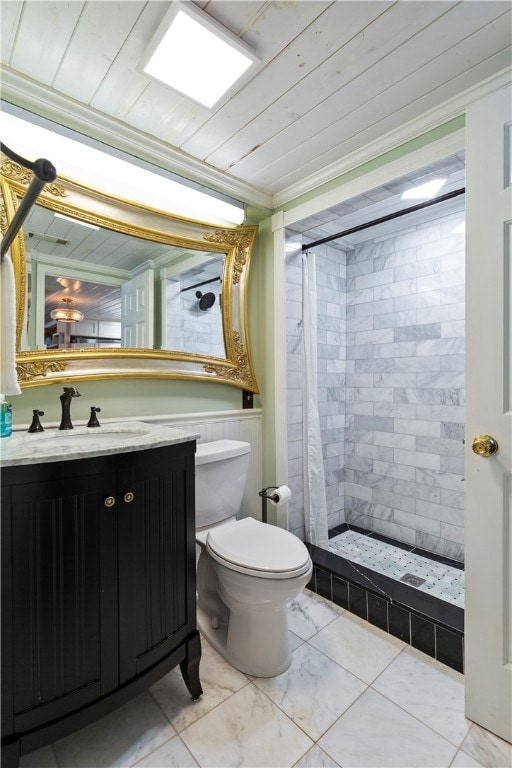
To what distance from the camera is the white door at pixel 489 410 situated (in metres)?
1.19

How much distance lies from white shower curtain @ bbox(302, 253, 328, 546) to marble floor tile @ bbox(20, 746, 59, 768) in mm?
1485

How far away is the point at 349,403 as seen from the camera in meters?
2.86

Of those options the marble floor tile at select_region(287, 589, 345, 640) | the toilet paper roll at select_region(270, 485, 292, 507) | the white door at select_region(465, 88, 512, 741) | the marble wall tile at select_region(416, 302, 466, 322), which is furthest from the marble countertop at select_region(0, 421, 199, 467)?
the marble wall tile at select_region(416, 302, 466, 322)

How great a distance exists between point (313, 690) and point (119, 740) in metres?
0.68

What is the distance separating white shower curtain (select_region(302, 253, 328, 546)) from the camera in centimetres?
224

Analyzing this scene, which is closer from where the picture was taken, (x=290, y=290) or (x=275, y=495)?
(x=275, y=495)

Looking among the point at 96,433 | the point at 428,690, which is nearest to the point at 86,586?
the point at 96,433

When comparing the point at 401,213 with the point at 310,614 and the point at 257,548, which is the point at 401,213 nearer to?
the point at 257,548

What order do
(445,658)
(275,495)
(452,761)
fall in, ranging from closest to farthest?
1. (452,761)
2. (445,658)
3. (275,495)

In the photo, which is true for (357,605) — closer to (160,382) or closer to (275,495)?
(275,495)

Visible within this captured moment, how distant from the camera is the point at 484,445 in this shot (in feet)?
3.99

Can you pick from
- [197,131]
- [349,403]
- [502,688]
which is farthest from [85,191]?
[502,688]

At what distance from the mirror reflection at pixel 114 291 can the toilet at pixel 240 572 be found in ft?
2.08

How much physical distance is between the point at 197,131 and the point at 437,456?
227cm
